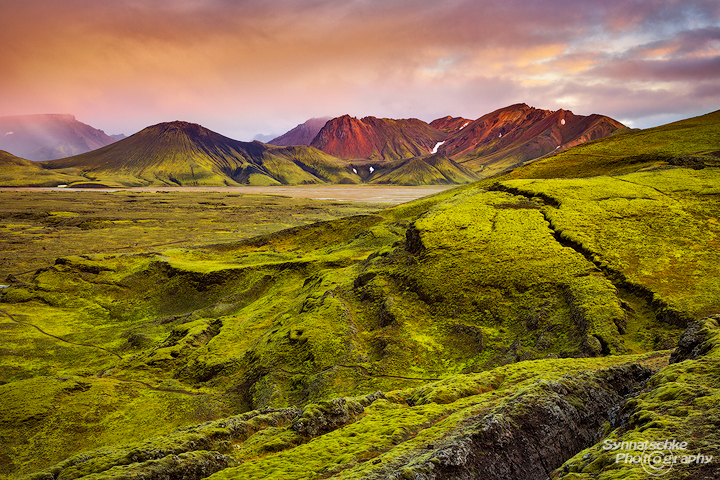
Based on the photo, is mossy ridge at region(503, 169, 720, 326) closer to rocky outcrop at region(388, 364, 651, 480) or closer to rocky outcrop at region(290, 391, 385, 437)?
rocky outcrop at region(388, 364, 651, 480)

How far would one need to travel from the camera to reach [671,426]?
8672 millimetres

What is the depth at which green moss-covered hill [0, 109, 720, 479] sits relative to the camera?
37.3ft

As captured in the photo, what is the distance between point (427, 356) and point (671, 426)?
16489mm

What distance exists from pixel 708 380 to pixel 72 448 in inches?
1152

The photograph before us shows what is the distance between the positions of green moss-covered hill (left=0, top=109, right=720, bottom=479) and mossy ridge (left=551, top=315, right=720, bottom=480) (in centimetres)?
5

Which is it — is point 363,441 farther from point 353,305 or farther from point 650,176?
point 650,176

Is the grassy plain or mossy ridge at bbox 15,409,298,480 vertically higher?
the grassy plain

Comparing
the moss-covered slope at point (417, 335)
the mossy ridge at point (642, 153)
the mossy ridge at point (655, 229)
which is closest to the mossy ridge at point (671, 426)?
the moss-covered slope at point (417, 335)

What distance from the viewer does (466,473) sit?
10.4 m

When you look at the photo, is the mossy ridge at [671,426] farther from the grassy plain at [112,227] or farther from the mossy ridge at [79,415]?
the grassy plain at [112,227]

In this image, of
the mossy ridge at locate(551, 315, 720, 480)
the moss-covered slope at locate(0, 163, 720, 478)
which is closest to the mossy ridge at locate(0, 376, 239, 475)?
the moss-covered slope at locate(0, 163, 720, 478)

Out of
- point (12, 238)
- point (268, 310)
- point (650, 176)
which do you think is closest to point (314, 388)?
point (268, 310)

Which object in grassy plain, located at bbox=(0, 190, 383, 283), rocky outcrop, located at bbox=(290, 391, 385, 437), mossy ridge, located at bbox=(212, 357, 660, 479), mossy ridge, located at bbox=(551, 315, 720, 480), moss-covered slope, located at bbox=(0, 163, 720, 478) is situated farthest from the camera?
grassy plain, located at bbox=(0, 190, 383, 283)

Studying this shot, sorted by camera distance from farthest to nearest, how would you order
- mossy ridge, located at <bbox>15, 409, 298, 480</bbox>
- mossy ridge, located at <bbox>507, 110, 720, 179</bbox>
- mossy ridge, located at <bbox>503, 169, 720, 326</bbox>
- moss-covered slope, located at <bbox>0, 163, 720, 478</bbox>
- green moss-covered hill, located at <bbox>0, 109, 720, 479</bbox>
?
mossy ridge, located at <bbox>507, 110, 720, 179</bbox>
mossy ridge, located at <bbox>503, 169, 720, 326</bbox>
moss-covered slope, located at <bbox>0, 163, 720, 478</bbox>
mossy ridge, located at <bbox>15, 409, 298, 480</bbox>
green moss-covered hill, located at <bbox>0, 109, 720, 479</bbox>
